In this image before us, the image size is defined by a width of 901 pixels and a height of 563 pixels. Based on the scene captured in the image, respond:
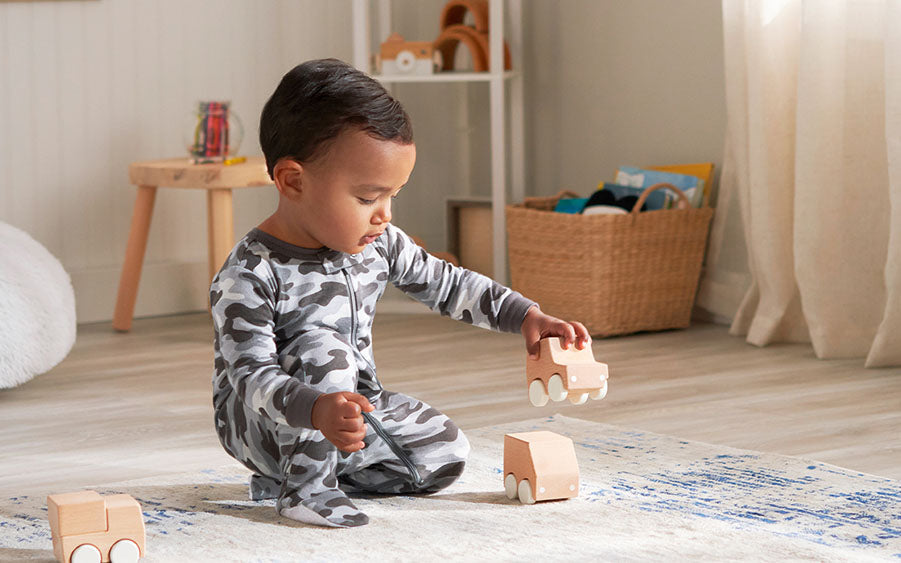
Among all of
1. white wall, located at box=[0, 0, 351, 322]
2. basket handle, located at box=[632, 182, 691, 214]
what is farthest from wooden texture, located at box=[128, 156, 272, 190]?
basket handle, located at box=[632, 182, 691, 214]

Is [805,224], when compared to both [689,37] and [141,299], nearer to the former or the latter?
[689,37]

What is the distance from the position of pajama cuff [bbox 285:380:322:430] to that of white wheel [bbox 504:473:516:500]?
11.4 inches

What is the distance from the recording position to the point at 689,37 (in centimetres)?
258

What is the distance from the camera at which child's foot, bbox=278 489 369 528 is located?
3.80ft

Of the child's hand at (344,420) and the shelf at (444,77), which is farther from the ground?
the shelf at (444,77)

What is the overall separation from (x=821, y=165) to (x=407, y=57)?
39.8 inches

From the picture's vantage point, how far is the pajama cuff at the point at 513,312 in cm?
127

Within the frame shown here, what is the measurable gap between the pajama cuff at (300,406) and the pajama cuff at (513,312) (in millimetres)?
287

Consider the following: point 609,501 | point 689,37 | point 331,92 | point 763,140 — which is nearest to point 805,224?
point 763,140

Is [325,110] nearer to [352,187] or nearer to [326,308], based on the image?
[352,187]

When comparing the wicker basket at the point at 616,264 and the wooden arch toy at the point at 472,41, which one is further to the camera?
the wooden arch toy at the point at 472,41

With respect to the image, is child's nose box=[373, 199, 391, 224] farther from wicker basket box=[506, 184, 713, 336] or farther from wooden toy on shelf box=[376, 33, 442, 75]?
wooden toy on shelf box=[376, 33, 442, 75]

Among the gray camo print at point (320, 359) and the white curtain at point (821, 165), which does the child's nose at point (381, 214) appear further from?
the white curtain at point (821, 165)

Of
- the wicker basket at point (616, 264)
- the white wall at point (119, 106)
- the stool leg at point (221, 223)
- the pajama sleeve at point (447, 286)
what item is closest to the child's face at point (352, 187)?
the pajama sleeve at point (447, 286)
